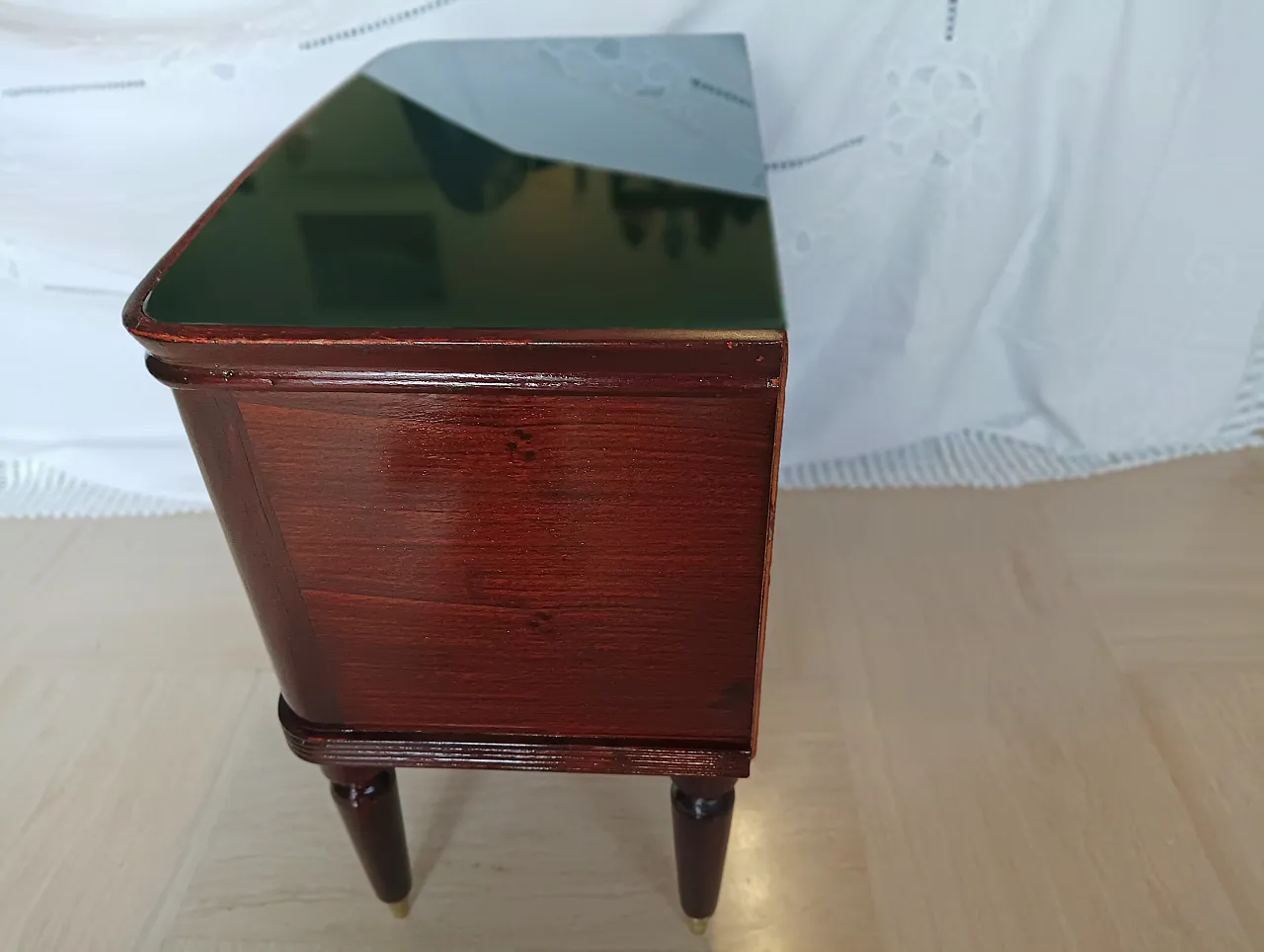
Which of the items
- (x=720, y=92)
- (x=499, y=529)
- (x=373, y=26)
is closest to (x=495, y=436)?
(x=499, y=529)

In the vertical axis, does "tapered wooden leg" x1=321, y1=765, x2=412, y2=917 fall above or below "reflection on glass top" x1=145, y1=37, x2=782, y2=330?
below

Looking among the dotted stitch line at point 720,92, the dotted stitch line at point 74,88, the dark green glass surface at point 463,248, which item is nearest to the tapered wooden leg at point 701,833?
the dark green glass surface at point 463,248

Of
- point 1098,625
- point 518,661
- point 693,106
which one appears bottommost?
point 1098,625

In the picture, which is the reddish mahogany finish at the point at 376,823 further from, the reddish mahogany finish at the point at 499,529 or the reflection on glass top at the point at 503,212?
the reflection on glass top at the point at 503,212

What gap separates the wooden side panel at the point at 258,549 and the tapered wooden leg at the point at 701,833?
Answer: 0.25 m

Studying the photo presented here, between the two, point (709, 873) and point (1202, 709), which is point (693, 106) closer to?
point (709, 873)

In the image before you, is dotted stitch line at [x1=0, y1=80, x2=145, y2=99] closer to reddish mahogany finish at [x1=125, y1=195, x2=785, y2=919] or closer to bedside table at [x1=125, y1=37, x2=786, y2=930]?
bedside table at [x1=125, y1=37, x2=786, y2=930]

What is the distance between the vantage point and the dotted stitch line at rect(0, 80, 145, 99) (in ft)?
3.67

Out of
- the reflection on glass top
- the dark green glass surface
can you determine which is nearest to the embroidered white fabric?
the reflection on glass top

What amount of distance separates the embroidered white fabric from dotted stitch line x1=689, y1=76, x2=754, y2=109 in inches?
0.9

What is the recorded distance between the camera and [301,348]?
490mm

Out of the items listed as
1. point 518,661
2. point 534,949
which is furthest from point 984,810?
point 518,661

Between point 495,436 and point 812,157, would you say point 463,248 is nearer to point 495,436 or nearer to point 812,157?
point 495,436

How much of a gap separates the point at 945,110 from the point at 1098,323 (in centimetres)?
35
